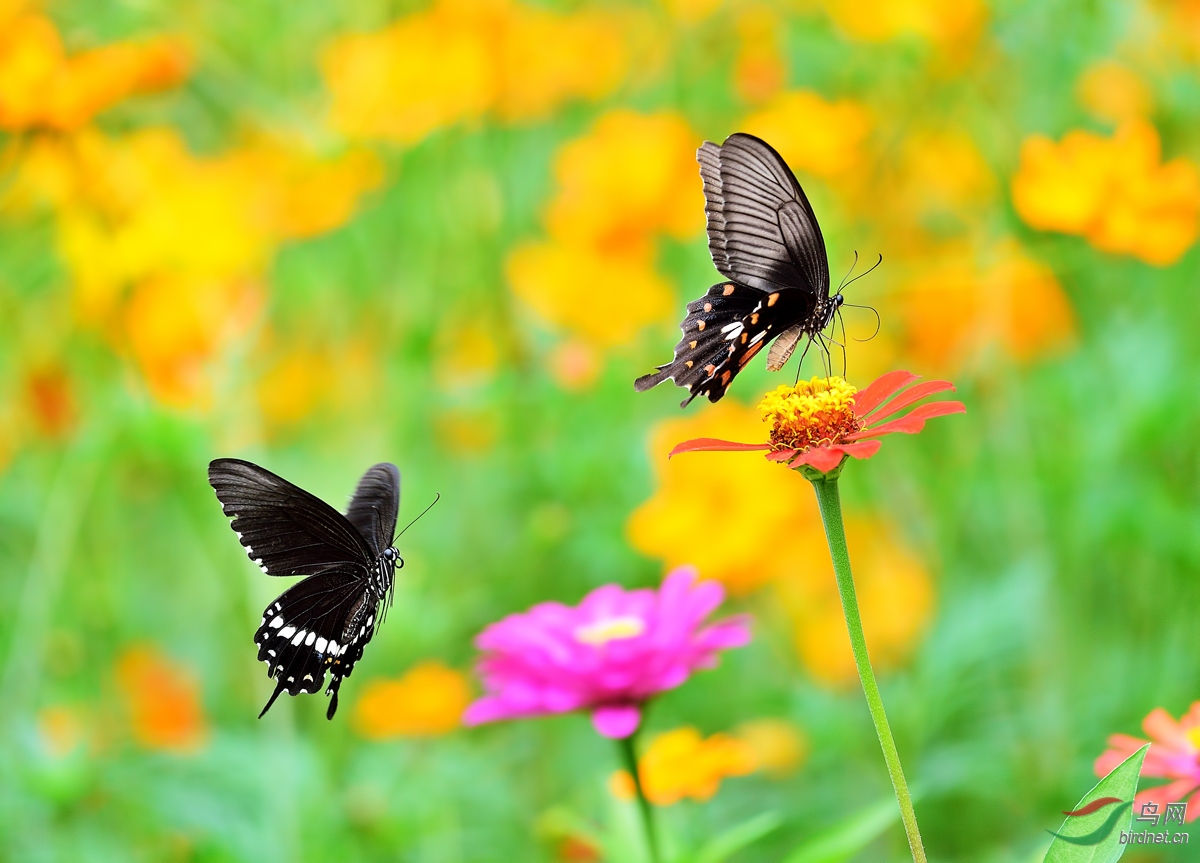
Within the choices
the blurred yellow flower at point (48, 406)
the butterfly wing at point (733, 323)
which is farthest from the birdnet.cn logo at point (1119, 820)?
the blurred yellow flower at point (48, 406)

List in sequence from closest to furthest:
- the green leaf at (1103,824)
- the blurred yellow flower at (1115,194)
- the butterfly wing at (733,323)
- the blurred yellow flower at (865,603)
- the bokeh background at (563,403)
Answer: the green leaf at (1103,824) < the butterfly wing at (733,323) < the blurred yellow flower at (1115,194) < the bokeh background at (563,403) < the blurred yellow flower at (865,603)

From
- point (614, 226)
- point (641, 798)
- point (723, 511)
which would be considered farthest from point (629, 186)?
point (641, 798)

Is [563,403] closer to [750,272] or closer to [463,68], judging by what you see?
[463,68]

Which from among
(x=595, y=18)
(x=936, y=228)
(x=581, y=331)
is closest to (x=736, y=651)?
(x=581, y=331)

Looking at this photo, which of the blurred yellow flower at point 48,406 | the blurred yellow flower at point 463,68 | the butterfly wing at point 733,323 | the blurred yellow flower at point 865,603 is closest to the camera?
the butterfly wing at point 733,323

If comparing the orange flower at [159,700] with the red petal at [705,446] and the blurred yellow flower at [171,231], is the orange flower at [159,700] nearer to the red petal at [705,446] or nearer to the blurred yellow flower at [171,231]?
the blurred yellow flower at [171,231]

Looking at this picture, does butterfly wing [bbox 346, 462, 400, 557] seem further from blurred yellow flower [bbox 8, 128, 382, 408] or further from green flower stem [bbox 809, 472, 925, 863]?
blurred yellow flower [bbox 8, 128, 382, 408]

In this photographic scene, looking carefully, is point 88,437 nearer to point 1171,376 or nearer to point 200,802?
point 200,802

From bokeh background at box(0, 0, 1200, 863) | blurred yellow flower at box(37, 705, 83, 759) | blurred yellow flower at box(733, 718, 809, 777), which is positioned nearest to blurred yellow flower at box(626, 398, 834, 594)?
bokeh background at box(0, 0, 1200, 863)
